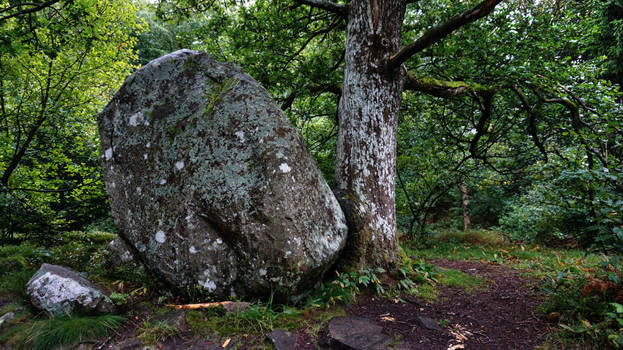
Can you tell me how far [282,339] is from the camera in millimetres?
2293

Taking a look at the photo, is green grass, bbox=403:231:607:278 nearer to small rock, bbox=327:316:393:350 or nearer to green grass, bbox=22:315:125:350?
small rock, bbox=327:316:393:350

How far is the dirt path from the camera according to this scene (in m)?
2.39

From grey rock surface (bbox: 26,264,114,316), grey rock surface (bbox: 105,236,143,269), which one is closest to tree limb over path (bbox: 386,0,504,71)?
grey rock surface (bbox: 105,236,143,269)

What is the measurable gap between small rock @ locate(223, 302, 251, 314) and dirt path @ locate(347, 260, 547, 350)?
3.63ft

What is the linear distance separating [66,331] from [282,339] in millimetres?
1787

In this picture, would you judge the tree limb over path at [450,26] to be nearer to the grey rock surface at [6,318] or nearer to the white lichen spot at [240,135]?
the white lichen spot at [240,135]

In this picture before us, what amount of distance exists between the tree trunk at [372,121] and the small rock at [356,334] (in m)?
1.06

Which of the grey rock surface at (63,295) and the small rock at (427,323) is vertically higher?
the grey rock surface at (63,295)

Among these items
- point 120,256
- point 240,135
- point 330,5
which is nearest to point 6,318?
point 120,256

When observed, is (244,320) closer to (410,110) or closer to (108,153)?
(108,153)

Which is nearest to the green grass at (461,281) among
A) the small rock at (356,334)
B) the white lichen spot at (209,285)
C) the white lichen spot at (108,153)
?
the small rock at (356,334)

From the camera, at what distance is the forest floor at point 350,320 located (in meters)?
2.25

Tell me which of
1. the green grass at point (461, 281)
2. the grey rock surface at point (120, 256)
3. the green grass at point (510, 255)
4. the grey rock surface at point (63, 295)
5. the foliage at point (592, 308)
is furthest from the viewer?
the green grass at point (510, 255)

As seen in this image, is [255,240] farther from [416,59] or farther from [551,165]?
[416,59]
